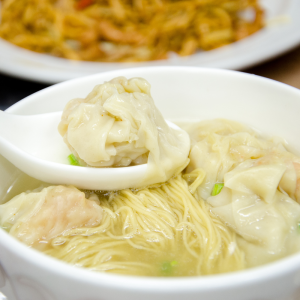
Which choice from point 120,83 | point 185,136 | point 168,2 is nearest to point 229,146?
point 185,136

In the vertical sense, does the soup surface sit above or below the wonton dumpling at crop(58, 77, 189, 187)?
below

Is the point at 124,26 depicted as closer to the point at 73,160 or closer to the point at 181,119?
the point at 181,119

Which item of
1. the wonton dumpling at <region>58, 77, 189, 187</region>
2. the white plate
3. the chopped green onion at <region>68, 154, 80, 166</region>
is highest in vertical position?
the wonton dumpling at <region>58, 77, 189, 187</region>

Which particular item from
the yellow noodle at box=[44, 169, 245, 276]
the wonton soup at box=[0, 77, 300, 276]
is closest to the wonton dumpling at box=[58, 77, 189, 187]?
the wonton soup at box=[0, 77, 300, 276]

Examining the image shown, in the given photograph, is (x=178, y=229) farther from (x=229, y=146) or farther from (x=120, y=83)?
(x=120, y=83)

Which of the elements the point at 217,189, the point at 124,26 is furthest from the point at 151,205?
the point at 124,26

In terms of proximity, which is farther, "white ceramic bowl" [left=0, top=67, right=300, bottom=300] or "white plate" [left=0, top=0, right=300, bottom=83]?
"white plate" [left=0, top=0, right=300, bottom=83]

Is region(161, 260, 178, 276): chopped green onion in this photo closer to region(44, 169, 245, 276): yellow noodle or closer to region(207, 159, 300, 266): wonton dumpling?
region(44, 169, 245, 276): yellow noodle
